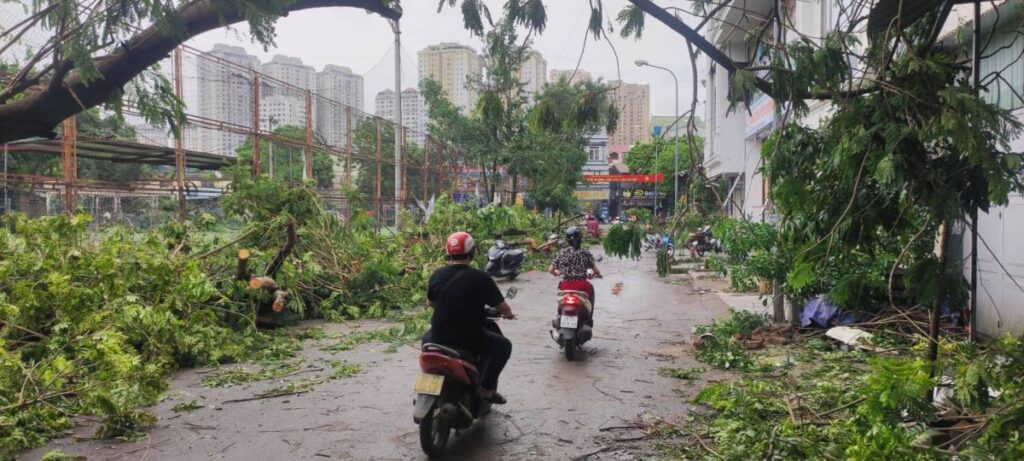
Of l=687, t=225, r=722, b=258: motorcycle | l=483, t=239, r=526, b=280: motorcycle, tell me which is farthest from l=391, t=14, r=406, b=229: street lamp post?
l=687, t=225, r=722, b=258: motorcycle

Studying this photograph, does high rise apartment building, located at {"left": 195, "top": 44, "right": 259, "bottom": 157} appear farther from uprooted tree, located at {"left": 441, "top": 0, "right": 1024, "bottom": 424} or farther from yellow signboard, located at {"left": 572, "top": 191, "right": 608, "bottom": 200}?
yellow signboard, located at {"left": 572, "top": 191, "right": 608, "bottom": 200}

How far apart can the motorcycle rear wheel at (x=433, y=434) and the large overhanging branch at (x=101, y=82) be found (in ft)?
8.71

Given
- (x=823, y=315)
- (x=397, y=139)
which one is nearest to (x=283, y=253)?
(x=823, y=315)

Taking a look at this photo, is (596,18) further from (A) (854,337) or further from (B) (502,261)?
(B) (502,261)

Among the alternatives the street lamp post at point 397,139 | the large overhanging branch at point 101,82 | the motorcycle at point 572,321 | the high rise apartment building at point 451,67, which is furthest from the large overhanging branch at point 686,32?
the high rise apartment building at point 451,67

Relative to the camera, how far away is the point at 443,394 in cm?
489

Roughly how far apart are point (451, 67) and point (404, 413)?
27553mm

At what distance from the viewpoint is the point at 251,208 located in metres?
11.3

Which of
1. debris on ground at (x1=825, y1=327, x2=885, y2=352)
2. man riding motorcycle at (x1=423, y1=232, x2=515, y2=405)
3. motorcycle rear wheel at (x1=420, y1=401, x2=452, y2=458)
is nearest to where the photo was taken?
motorcycle rear wheel at (x1=420, y1=401, x2=452, y2=458)

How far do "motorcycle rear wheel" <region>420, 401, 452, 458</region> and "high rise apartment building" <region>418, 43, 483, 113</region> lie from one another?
88.8 ft

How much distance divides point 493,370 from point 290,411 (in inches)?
73.1

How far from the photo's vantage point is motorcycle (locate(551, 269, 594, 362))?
7871 mm

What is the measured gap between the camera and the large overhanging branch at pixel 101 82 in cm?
338

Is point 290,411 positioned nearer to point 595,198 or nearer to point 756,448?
point 756,448
